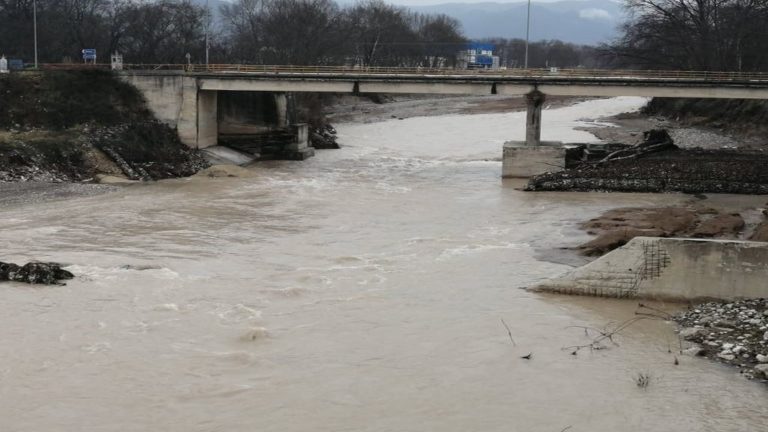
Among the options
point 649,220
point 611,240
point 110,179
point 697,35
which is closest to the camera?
point 611,240

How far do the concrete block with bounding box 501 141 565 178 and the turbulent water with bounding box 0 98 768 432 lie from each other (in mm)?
12491

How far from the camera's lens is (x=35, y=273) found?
890 inches

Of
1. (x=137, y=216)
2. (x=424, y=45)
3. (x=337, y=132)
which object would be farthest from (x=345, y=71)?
(x=424, y=45)

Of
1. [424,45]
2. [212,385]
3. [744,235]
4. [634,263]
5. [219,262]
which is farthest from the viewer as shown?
[424,45]

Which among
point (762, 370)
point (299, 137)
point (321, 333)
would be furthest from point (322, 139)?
point (762, 370)

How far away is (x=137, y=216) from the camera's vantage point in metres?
33.2

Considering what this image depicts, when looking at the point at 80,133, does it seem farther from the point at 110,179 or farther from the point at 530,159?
the point at 530,159

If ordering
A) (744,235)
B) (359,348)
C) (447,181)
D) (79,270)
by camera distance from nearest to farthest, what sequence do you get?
(359,348)
(79,270)
(744,235)
(447,181)

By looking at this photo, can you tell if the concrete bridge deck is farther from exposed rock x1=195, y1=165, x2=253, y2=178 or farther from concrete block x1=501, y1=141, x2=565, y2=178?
exposed rock x1=195, y1=165, x2=253, y2=178

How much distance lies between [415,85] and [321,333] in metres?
33.7

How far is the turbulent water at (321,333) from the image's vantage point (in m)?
14.7

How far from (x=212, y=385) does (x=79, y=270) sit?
990cm

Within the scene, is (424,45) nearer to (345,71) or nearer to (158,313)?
(345,71)

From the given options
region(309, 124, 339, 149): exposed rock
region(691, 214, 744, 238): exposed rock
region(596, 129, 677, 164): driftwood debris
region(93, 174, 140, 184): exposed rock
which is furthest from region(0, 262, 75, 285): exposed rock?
region(309, 124, 339, 149): exposed rock
